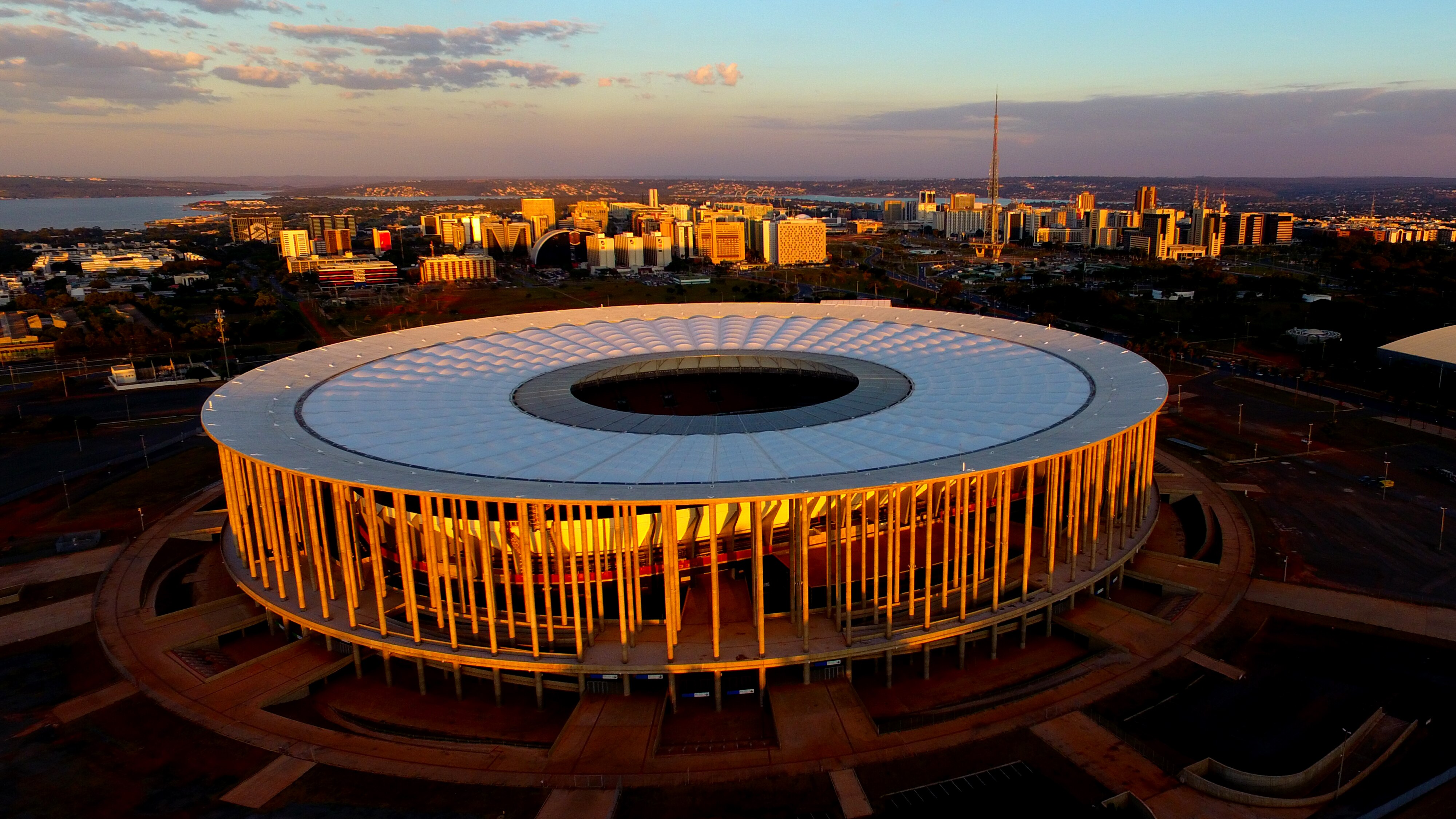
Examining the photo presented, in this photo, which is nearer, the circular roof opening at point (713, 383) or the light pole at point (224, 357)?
the circular roof opening at point (713, 383)

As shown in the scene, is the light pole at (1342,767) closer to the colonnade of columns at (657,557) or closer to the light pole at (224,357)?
the colonnade of columns at (657,557)

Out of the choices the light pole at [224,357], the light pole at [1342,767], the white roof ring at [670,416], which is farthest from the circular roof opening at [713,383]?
the light pole at [224,357]

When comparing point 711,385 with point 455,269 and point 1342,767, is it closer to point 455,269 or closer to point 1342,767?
point 1342,767

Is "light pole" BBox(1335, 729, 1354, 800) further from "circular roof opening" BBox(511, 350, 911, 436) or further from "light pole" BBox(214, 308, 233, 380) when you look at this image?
"light pole" BBox(214, 308, 233, 380)

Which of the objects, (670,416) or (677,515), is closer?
(677,515)

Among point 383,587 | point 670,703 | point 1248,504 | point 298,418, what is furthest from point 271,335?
point 1248,504

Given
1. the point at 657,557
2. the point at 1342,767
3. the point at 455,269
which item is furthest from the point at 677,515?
the point at 455,269
